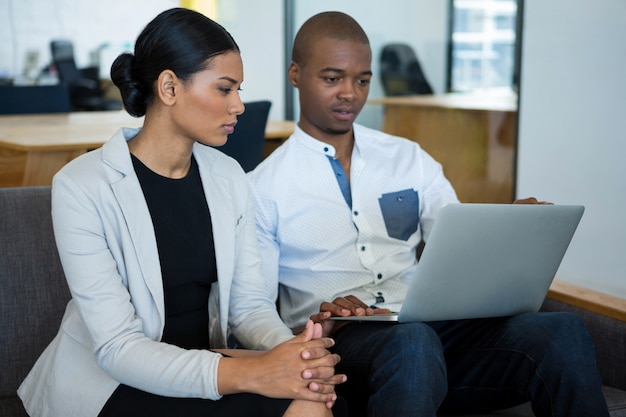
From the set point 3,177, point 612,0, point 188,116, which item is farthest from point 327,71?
point 3,177

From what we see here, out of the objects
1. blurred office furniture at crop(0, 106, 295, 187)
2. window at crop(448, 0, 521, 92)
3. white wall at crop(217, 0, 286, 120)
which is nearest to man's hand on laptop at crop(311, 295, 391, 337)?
blurred office furniture at crop(0, 106, 295, 187)

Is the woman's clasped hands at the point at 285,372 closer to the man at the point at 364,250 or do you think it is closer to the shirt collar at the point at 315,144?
the man at the point at 364,250

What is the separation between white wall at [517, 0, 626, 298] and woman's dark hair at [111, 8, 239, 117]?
6.75ft

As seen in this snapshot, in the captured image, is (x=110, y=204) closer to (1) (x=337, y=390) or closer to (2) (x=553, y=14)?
(1) (x=337, y=390)

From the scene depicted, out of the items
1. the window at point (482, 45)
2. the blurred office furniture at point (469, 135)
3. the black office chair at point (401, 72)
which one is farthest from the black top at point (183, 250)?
the black office chair at point (401, 72)

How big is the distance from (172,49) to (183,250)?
1.23ft

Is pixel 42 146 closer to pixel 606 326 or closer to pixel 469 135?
pixel 469 135

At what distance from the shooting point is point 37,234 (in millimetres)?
1827

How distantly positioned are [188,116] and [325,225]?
49 cm

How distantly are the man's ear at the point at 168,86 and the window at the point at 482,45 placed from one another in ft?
8.19

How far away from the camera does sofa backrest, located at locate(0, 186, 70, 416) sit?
1.79 metres

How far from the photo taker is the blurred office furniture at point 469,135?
12.7ft

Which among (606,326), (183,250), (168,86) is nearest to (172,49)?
(168,86)

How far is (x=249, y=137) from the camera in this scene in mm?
3146
